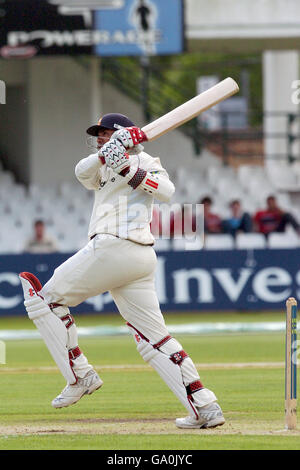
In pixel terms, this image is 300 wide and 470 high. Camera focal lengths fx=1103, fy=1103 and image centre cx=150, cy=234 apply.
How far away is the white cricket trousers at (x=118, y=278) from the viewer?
6.83m

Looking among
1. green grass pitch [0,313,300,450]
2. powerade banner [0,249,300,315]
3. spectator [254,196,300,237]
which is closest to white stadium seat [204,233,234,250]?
spectator [254,196,300,237]

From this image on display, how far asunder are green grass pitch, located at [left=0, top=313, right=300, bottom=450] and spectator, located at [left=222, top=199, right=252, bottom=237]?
4093 millimetres

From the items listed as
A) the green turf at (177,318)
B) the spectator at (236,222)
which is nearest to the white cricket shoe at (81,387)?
the green turf at (177,318)

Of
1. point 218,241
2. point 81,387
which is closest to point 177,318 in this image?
point 218,241

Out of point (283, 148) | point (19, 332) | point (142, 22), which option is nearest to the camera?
point (19, 332)

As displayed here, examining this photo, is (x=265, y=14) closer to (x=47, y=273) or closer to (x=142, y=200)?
(x=47, y=273)

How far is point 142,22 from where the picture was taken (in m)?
18.8

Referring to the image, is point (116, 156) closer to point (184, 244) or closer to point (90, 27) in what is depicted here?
point (184, 244)

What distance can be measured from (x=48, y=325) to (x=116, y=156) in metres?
1.18

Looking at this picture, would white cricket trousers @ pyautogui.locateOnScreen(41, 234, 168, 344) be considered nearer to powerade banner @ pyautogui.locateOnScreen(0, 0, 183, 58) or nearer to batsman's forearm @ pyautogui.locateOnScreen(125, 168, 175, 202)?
batsman's forearm @ pyautogui.locateOnScreen(125, 168, 175, 202)

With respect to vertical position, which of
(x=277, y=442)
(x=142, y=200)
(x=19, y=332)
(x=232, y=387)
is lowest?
(x=19, y=332)

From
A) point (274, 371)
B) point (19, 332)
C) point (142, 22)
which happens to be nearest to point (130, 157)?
point (274, 371)

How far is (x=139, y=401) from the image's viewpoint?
825 centimetres

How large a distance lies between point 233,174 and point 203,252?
20.3ft
